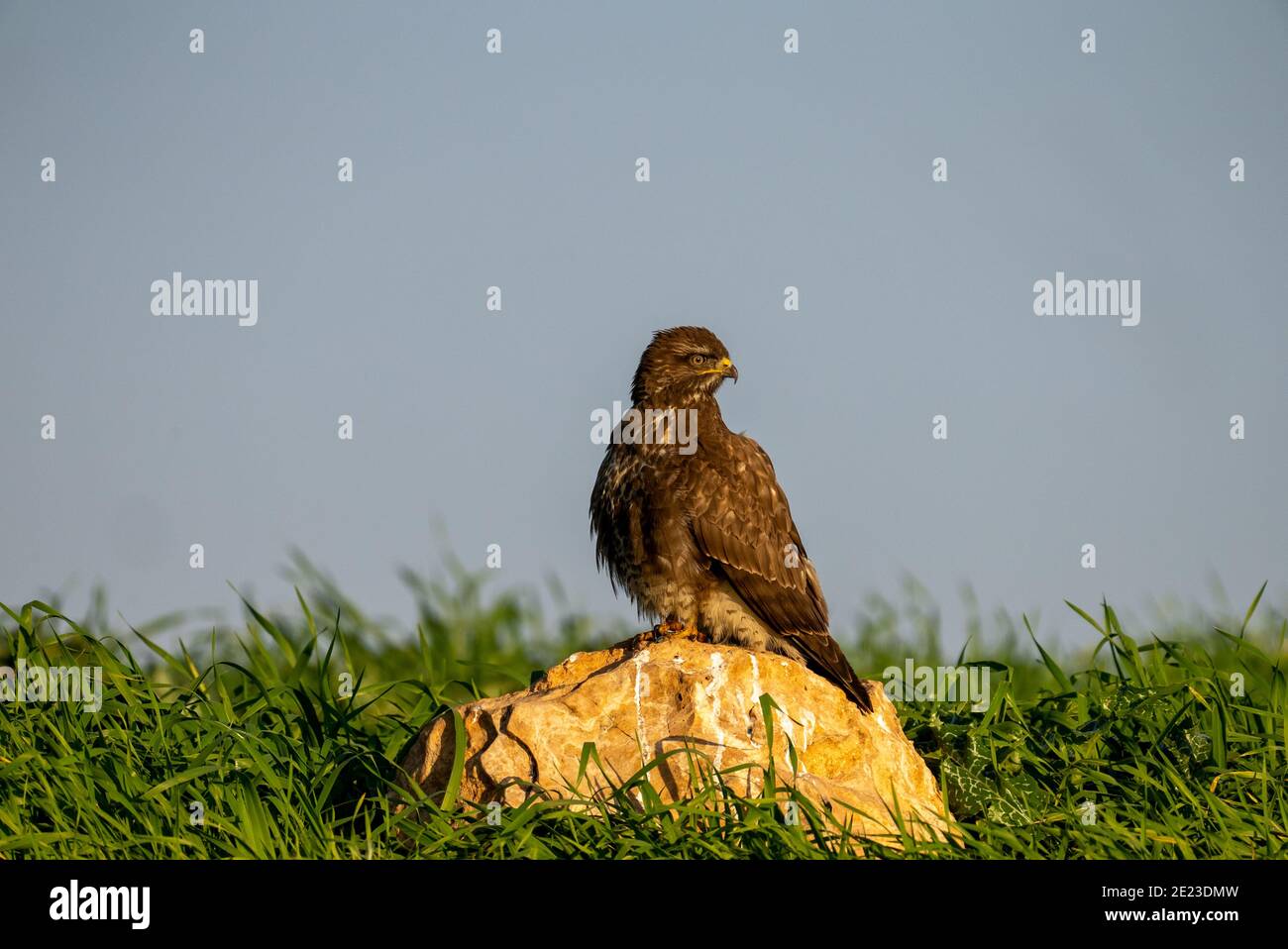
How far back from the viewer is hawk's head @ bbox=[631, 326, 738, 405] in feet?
25.9

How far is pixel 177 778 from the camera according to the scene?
257 inches

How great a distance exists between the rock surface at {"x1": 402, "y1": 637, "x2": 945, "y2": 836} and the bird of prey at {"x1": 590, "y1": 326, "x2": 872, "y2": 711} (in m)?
0.46

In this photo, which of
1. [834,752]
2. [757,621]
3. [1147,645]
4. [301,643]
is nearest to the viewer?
[834,752]

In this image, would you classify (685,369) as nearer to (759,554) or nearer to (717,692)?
(759,554)

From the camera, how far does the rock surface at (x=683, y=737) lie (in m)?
6.38

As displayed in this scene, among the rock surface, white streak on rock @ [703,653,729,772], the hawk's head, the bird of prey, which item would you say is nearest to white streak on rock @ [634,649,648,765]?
the rock surface

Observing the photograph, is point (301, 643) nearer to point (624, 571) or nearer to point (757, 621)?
point (624, 571)

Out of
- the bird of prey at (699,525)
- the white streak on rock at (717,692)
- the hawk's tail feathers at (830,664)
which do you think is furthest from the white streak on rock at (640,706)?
the hawk's tail feathers at (830,664)

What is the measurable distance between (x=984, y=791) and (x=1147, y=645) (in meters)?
1.65

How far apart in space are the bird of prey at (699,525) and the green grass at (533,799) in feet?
3.15

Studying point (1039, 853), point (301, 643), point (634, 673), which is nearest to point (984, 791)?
point (1039, 853)

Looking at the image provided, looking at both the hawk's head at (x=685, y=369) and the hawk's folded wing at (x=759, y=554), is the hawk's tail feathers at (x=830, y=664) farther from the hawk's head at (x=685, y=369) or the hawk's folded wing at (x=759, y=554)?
the hawk's head at (x=685, y=369)

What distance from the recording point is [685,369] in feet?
25.9

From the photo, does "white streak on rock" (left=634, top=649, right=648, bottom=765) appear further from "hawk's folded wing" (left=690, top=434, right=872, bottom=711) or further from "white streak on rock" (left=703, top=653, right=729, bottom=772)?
"hawk's folded wing" (left=690, top=434, right=872, bottom=711)
